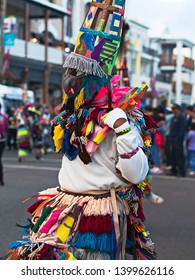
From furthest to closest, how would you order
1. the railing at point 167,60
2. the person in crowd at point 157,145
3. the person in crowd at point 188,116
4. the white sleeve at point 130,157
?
the railing at point 167,60 < the person in crowd at point 188,116 < the person in crowd at point 157,145 < the white sleeve at point 130,157

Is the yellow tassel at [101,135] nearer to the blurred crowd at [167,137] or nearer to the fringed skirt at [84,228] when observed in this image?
the fringed skirt at [84,228]

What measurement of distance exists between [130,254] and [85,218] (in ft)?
1.52

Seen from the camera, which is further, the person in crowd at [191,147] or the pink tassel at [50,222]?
the person in crowd at [191,147]

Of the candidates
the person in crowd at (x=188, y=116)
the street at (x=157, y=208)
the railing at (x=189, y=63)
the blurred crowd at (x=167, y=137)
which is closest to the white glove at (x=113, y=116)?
the street at (x=157, y=208)

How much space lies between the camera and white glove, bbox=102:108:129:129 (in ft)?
11.4

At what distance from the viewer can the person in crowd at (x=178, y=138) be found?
13.6m

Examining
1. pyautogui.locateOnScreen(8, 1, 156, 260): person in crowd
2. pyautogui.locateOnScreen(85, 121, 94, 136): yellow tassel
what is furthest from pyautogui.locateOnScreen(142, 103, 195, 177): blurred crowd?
pyautogui.locateOnScreen(85, 121, 94, 136): yellow tassel

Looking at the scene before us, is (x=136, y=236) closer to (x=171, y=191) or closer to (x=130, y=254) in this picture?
(x=130, y=254)

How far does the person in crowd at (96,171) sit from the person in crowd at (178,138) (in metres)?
9.87

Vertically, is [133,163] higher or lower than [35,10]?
lower

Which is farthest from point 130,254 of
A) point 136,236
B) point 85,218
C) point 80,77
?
point 80,77

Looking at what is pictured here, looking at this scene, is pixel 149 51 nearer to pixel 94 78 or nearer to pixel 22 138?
pixel 22 138

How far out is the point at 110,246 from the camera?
11.6ft
